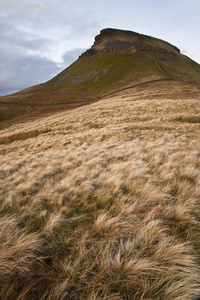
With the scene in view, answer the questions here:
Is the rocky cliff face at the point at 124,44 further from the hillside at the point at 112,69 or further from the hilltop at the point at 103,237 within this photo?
the hilltop at the point at 103,237

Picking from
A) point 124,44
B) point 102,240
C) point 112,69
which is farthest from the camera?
point 124,44

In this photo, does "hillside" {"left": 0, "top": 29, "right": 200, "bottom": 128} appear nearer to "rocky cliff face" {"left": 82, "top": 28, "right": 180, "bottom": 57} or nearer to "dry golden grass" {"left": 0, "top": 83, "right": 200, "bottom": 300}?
"rocky cliff face" {"left": 82, "top": 28, "right": 180, "bottom": 57}

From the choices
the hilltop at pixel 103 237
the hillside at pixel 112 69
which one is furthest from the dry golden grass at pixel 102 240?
the hillside at pixel 112 69

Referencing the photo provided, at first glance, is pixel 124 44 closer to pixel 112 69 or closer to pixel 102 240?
pixel 112 69

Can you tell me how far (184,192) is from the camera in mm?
3092

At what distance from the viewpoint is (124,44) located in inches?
5748

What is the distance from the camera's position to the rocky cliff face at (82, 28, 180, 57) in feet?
401

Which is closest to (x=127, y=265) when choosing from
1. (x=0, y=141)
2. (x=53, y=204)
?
(x=53, y=204)

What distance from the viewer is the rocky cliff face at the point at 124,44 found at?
122125mm

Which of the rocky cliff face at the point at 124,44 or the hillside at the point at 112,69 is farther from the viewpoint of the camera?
the rocky cliff face at the point at 124,44

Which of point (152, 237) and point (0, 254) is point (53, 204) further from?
point (152, 237)

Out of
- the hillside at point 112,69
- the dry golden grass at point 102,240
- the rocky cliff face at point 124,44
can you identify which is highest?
the rocky cliff face at point 124,44

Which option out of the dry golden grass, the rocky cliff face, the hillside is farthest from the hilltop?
the rocky cliff face

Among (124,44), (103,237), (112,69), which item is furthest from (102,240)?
(124,44)
